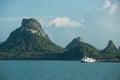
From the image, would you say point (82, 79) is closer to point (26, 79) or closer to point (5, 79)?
point (26, 79)

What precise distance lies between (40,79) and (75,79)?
8615 mm

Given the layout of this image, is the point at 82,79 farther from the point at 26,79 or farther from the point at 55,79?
the point at 26,79

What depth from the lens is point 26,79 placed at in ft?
267

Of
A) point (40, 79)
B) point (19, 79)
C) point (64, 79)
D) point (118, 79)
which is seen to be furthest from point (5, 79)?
point (118, 79)

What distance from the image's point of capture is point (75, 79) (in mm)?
82188

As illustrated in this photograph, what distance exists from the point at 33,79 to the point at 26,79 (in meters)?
1.77

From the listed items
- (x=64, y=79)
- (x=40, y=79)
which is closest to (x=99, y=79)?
(x=64, y=79)

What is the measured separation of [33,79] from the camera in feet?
269

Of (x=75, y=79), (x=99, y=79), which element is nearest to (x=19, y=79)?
(x=75, y=79)

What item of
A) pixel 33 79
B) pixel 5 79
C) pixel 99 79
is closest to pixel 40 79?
pixel 33 79

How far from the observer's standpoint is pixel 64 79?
82438 mm

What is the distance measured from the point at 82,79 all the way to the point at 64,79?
4.49 meters

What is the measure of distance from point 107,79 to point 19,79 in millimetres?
21563

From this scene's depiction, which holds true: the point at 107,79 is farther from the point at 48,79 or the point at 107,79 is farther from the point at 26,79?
the point at 26,79
